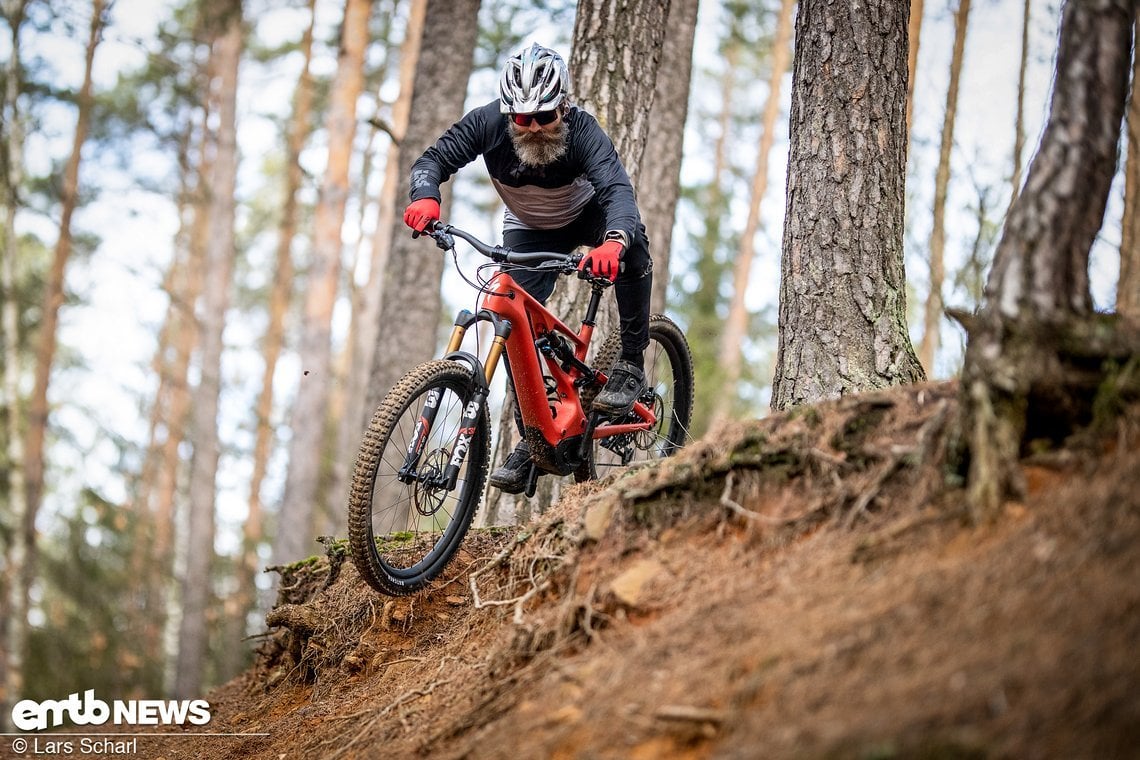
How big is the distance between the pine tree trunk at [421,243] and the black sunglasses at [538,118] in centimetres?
Answer: 474

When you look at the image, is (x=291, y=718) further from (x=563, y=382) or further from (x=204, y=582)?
(x=204, y=582)

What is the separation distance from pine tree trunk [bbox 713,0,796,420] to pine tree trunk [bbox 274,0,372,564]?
7511 millimetres

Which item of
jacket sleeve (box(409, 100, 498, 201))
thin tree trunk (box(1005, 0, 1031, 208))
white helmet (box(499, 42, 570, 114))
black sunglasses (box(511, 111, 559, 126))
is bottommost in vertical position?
jacket sleeve (box(409, 100, 498, 201))

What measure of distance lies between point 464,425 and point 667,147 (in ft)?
19.6

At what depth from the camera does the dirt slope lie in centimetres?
209

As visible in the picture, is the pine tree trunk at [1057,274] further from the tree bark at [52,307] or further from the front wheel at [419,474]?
the tree bark at [52,307]

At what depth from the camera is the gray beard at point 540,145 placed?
15.1 ft

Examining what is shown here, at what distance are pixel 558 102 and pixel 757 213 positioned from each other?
46.5 feet

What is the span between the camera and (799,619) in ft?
8.63

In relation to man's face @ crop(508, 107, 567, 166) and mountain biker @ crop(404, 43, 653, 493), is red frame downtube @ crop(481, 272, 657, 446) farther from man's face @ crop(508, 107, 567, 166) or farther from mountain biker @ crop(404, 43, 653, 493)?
man's face @ crop(508, 107, 567, 166)

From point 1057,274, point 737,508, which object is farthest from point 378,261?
point 1057,274

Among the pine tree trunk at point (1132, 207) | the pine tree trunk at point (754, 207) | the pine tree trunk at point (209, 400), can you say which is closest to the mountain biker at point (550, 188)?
the pine tree trunk at point (1132, 207)

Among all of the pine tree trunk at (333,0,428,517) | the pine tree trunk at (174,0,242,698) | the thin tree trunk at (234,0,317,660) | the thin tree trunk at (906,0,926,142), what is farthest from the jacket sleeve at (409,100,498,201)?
the thin tree trunk at (234,0,317,660)

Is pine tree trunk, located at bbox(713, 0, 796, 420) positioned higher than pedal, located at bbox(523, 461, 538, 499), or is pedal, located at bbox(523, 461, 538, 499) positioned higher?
pine tree trunk, located at bbox(713, 0, 796, 420)
